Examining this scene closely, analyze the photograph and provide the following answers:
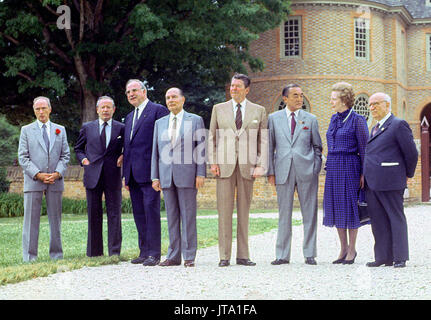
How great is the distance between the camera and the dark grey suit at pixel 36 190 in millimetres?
8531

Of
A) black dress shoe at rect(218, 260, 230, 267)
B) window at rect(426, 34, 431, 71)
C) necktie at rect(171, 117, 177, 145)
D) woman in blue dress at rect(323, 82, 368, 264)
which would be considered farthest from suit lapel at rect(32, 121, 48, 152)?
window at rect(426, 34, 431, 71)

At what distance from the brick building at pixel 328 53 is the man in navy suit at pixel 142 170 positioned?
66.6ft

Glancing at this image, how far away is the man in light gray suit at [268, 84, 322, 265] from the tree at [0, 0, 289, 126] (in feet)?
35.5

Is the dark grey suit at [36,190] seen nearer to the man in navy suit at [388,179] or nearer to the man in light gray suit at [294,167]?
the man in light gray suit at [294,167]

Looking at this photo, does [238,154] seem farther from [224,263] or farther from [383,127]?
[383,127]

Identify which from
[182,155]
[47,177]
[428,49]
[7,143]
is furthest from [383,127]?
[7,143]

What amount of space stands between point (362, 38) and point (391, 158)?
22625 millimetres

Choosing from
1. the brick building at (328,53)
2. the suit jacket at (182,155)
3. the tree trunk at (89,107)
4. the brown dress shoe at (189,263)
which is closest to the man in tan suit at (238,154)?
the suit jacket at (182,155)

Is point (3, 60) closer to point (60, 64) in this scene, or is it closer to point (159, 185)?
point (60, 64)

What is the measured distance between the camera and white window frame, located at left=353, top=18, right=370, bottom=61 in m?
29.1

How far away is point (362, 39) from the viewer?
2920cm

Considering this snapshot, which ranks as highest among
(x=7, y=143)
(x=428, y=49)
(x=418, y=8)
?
(x=418, y=8)

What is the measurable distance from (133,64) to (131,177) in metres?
15.4

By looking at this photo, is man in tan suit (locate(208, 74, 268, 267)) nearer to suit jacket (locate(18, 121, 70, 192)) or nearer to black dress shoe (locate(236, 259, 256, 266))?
black dress shoe (locate(236, 259, 256, 266))
